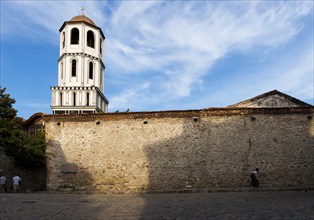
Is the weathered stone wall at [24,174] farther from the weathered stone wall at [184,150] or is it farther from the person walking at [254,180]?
the person walking at [254,180]

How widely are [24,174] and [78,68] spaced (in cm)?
2412

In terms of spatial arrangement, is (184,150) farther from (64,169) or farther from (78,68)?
(78,68)

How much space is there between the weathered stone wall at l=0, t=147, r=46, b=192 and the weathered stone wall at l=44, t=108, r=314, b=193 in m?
6.55

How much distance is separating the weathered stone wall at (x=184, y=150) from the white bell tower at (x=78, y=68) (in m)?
28.5

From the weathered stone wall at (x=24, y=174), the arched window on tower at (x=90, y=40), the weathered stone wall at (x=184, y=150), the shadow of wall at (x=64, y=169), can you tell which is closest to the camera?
the weathered stone wall at (x=184, y=150)

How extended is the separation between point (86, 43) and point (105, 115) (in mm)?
30491

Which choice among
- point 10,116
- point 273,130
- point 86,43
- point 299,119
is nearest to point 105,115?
point 273,130

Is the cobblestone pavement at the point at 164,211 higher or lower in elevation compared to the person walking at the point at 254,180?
lower

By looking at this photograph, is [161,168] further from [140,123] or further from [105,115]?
[105,115]

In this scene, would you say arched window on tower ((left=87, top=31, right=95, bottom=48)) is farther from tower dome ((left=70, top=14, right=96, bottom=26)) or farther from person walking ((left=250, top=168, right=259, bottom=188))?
person walking ((left=250, top=168, right=259, bottom=188))

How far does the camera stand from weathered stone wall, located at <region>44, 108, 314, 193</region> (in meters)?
15.7

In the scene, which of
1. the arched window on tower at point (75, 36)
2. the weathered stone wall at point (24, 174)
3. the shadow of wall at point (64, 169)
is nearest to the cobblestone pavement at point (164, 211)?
the shadow of wall at point (64, 169)

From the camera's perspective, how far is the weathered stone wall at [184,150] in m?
15.7

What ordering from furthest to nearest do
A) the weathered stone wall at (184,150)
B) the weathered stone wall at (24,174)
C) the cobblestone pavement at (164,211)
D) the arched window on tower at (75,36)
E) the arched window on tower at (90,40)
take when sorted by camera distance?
the arched window on tower at (90,40) < the arched window on tower at (75,36) < the weathered stone wall at (24,174) < the weathered stone wall at (184,150) < the cobblestone pavement at (164,211)
